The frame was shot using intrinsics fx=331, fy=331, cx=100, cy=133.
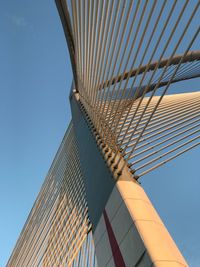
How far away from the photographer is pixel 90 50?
5156 mm

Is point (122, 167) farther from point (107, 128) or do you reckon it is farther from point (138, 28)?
point (138, 28)

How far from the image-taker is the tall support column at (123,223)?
3.06 meters

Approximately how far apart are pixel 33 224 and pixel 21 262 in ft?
3.06

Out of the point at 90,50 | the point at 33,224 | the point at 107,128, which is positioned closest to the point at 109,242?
the point at 107,128

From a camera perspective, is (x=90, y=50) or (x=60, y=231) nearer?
(x=90, y=50)

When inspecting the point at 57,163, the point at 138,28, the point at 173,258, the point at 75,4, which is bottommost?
the point at 173,258

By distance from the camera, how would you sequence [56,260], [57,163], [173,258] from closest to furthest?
[173,258] → [56,260] → [57,163]

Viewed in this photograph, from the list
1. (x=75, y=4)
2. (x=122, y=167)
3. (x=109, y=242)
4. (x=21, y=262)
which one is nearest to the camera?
(x=109, y=242)

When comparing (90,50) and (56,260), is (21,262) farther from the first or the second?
(90,50)

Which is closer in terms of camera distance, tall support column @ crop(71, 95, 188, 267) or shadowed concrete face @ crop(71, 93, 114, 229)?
tall support column @ crop(71, 95, 188, 267)

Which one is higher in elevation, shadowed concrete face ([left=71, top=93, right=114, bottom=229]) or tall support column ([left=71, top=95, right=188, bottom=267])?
shadowed concrete face ([left=71, top=93, right=114, bottom=229])

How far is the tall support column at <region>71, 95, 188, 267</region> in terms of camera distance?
10.0 ft

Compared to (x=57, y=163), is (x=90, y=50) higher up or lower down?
lower down

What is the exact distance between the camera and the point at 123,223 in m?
3.59
